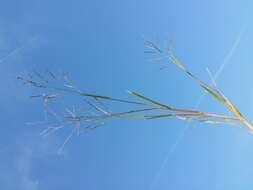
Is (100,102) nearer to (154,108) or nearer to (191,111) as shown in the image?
(154,108)

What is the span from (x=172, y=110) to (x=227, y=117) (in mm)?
286

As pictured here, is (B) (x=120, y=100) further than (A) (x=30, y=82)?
No

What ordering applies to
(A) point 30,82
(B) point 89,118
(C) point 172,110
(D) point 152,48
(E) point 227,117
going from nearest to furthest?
(E) point 227,117 < (C) point 172,110 < (B) point 89,118 < (A) point 30,82 < (D) point 152,48

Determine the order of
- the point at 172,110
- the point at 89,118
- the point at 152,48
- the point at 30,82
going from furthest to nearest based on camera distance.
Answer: the point at 152,48 < the point at 30,82 < the point at 89,118 < the point at 172,110

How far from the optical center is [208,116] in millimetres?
1626

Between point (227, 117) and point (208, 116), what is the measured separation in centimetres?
10

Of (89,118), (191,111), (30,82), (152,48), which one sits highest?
(152,48)

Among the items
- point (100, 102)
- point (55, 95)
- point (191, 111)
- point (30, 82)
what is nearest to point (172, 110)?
point (191, 111)

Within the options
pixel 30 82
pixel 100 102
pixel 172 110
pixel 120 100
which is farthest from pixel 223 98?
pixel 30 82

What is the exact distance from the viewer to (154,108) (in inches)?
69.7

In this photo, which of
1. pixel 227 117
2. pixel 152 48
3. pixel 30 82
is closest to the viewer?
pixel 227 117

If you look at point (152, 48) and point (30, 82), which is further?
point (152, 48)

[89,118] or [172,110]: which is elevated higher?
[89,118]

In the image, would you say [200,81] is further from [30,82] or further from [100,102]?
[30,82]
